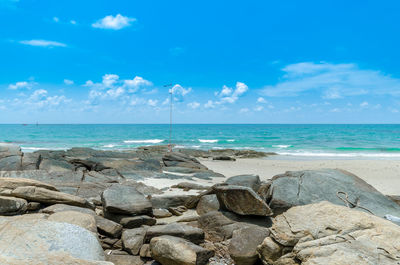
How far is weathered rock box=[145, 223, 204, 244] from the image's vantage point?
Result: 641 cm

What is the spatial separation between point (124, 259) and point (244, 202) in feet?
9.36

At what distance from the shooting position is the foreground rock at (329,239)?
4.55 meters

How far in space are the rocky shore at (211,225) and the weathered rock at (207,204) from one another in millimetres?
28

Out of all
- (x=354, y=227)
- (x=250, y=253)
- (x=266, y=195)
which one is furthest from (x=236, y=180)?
(x=354, y=227)

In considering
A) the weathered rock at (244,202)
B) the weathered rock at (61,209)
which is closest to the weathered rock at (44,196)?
the weathered rock at (61,209)

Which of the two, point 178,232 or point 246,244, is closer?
point 246,244

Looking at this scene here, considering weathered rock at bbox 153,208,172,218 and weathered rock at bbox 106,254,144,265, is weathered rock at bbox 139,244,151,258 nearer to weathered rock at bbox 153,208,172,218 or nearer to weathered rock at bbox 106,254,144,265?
weathered rock at bbox 106,254,144,265

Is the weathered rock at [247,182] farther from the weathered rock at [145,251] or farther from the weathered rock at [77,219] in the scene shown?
the weathered rock at [77,219]

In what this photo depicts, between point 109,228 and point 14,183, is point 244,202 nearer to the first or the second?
point 109,228

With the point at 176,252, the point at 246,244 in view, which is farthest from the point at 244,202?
the point at 176,252

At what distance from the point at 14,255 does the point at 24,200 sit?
10.6ft

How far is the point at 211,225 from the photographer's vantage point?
287 inches

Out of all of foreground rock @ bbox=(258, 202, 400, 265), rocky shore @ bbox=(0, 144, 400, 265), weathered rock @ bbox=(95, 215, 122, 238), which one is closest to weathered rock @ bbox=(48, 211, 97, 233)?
rocky shore @ bbox=(0, 144, 400, 265)

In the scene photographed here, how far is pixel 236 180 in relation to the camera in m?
11.1
